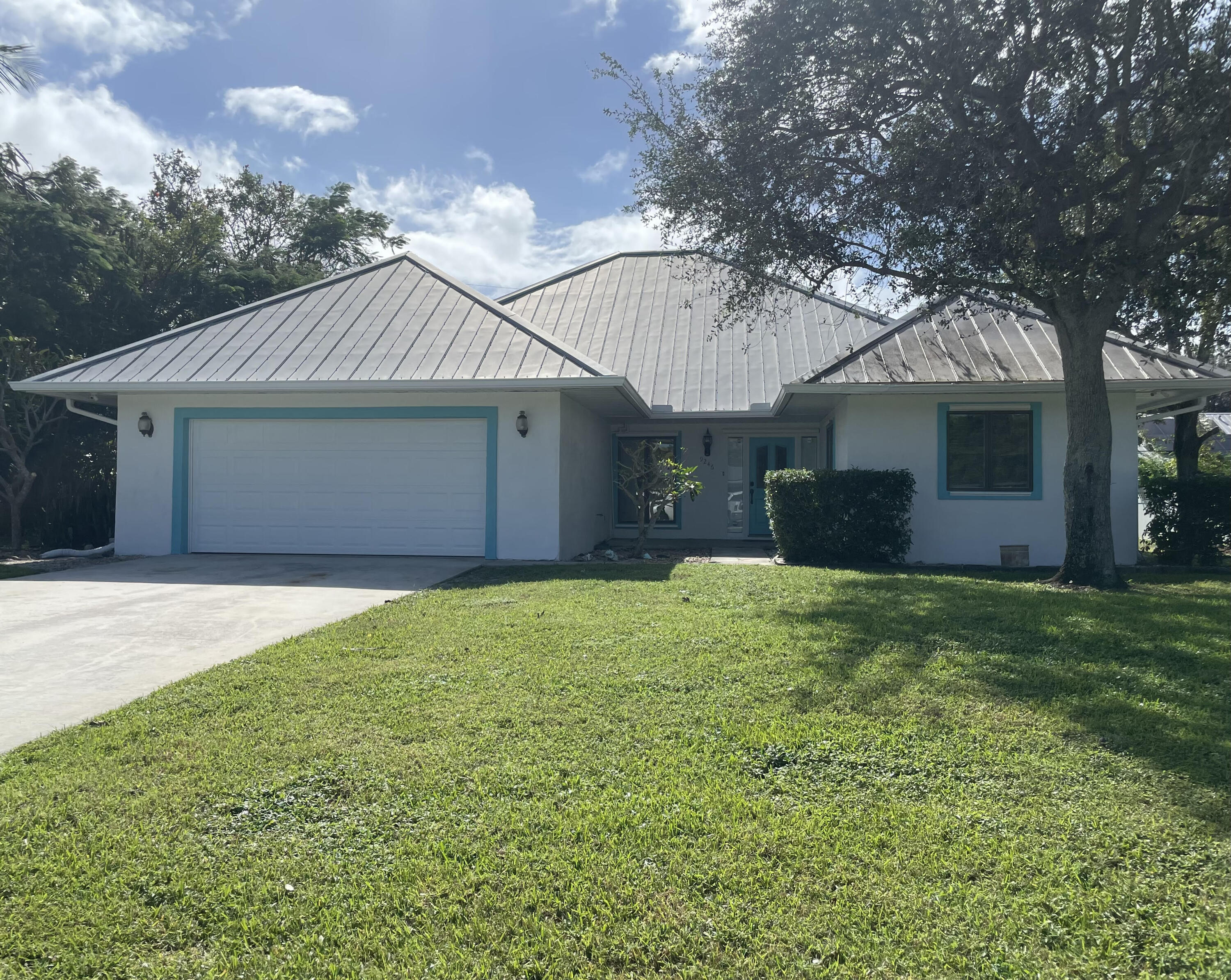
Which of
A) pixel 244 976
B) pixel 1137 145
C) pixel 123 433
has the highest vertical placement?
pixel 1137 145

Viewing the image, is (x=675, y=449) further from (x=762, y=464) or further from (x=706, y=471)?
(x=762, y=464)

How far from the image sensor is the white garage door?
12.2 m

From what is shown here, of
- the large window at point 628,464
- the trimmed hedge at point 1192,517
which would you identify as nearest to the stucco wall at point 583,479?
the large window at point 628,464

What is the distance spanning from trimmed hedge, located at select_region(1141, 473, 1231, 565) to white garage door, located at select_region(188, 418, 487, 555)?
33.4 ft

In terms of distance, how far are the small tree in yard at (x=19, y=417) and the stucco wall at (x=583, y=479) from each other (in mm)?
9536

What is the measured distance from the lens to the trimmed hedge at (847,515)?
1141cm

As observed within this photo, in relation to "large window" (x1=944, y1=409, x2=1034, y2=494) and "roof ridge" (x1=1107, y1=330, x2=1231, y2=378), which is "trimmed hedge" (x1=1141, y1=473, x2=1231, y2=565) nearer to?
"roof ridge" (x1=1107, y1=330, x2=1231, y2=378)

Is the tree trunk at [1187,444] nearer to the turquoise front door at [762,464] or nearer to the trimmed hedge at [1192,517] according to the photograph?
the trimmed hedge at [1192,517]

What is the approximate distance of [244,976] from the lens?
7.70ft

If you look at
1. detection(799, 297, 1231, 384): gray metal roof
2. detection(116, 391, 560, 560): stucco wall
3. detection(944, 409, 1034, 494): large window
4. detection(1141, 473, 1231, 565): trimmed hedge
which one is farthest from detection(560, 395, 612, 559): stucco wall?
detection(1141, 473, 1231, 565): trimmed hedge

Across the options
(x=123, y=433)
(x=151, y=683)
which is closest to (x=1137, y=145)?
(x=151, y=683)

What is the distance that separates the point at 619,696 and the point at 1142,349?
36.7 feet

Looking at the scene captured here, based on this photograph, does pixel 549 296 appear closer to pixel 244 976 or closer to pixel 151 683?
pixel 151 683

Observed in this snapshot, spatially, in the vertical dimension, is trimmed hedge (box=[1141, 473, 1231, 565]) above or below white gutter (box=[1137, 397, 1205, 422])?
below
